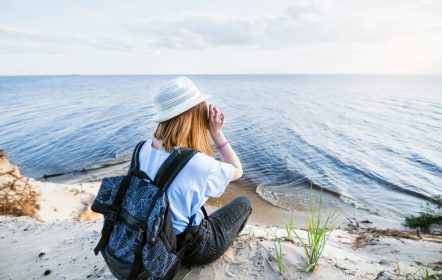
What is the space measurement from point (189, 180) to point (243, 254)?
5.80 feet

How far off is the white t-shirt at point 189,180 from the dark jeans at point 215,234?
34cm

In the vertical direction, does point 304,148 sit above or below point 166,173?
below

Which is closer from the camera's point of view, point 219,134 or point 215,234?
point 219,134

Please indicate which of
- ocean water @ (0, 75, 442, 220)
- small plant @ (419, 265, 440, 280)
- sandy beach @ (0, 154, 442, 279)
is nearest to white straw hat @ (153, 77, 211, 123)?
sandy beach @ (0, 154, 442, 279)

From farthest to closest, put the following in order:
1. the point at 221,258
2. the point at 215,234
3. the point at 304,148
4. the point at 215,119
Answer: the point at 304,148 → the point at 221,258 → the point at 215,234 → the point at 215,119

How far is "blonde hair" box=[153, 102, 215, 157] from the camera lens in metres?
2.58

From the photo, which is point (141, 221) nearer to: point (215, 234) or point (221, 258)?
point (215, 234)

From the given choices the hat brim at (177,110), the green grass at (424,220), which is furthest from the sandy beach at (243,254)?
the hat brim at (177,110)

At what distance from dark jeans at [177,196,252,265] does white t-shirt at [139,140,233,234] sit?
1.12 ft

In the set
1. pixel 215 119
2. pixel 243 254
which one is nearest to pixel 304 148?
pixel 243 254

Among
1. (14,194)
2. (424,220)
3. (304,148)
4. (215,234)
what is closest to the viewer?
(215,234)

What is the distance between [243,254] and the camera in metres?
3.65

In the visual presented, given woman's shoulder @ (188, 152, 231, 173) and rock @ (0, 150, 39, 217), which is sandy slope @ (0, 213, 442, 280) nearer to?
rock @ (0, 150, 39, 217)

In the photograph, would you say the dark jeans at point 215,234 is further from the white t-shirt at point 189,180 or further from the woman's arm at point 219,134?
the woman's arm at point 219,134
